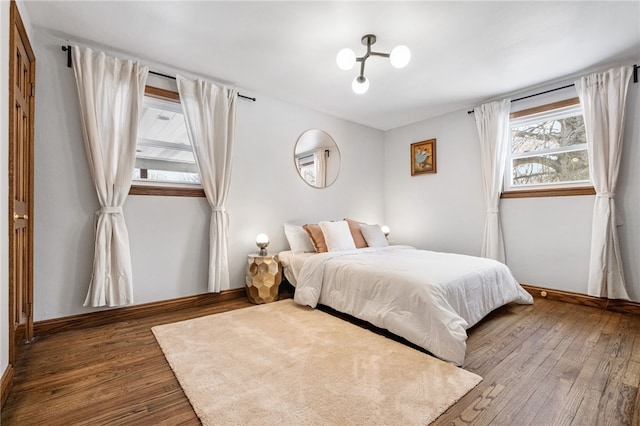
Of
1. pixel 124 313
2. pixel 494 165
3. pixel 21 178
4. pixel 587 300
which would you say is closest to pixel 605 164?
pixel 494 165

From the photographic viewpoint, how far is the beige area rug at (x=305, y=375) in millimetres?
1389

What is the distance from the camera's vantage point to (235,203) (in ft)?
11.2

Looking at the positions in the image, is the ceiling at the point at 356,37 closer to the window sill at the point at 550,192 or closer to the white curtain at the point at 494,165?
the white curtain at the point at 494,165

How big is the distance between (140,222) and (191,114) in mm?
1215

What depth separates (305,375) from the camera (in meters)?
1.71

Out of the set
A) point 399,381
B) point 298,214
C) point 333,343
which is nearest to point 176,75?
point 298,214

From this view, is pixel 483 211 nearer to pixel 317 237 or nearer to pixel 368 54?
pixel 317 237

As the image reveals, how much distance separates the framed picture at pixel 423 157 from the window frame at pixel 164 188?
326cm

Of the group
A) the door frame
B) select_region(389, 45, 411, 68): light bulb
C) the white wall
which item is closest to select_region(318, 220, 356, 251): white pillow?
the white wall

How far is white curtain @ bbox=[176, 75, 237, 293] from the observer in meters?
3.03

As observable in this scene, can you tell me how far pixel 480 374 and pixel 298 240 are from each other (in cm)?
237

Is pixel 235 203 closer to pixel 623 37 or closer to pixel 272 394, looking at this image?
pixel 272 394

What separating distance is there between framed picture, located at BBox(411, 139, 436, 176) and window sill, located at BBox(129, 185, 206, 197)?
128 inches

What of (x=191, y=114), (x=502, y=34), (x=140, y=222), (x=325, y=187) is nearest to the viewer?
(x=502, y=34)
